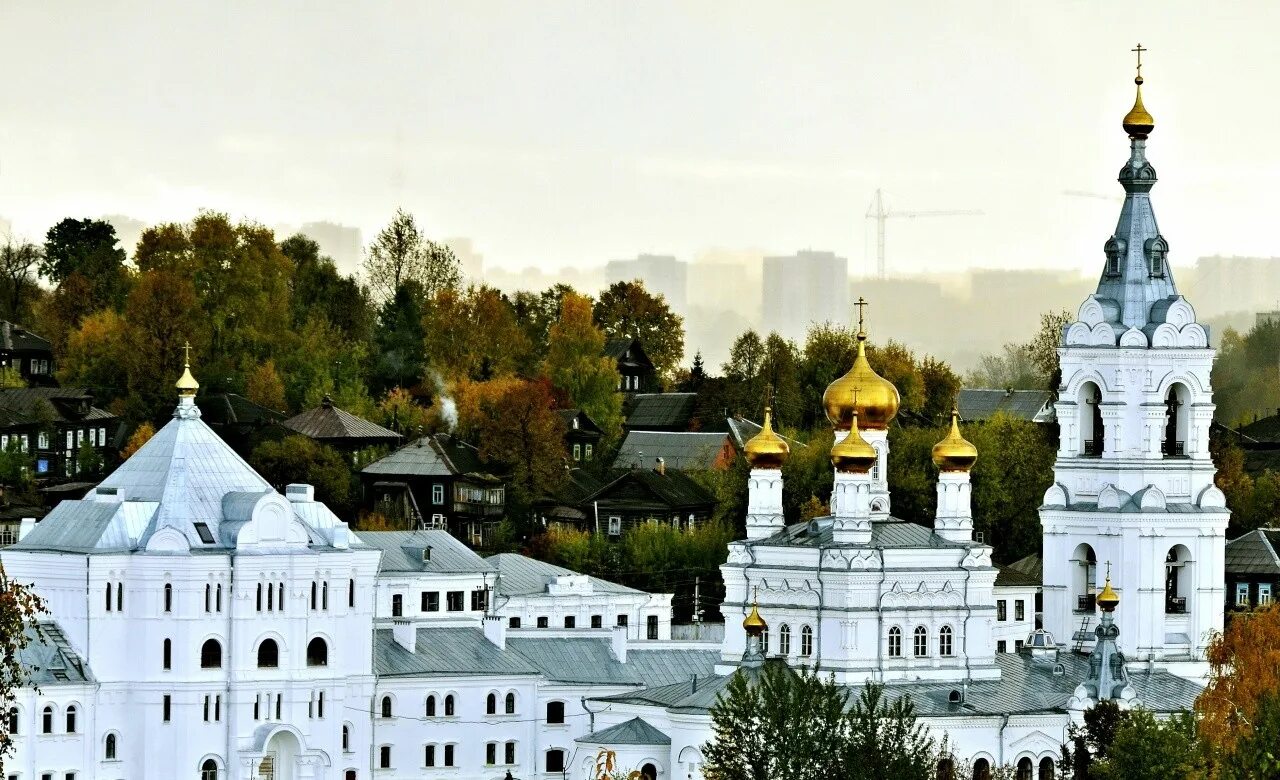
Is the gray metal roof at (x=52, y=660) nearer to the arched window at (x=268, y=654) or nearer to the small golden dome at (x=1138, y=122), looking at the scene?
the arched window at (x=268, y=654)

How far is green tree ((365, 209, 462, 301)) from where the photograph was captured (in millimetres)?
122812

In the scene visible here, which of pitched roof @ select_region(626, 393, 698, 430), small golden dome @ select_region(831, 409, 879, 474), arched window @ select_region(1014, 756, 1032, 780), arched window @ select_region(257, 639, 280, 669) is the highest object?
pitched roof @ select_region(626, 393, 698, 430)

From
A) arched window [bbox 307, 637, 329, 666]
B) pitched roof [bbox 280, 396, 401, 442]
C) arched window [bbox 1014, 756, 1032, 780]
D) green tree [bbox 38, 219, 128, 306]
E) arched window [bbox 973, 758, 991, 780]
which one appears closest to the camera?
arched window [bbox 973, 758, 991, 780]

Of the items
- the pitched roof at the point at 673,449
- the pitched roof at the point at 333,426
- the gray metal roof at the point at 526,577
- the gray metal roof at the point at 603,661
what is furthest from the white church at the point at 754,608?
the pitched roof at the point at 673,449

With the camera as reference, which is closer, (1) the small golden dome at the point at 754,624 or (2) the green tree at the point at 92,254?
(1) the small golden dome at the point at 754,624

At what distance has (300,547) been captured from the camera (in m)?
76.6

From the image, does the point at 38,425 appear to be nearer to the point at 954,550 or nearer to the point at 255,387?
the point at 255,387

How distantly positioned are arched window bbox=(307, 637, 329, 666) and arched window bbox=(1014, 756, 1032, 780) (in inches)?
522

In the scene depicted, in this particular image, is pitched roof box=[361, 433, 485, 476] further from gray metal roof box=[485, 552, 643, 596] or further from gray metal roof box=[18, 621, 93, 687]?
gray metal roof box=[18, 621, 93, 687]

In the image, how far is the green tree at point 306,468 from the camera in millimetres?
101250

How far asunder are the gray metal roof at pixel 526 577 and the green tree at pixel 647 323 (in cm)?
3168

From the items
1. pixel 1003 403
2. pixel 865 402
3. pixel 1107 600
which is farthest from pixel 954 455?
pixel 1003 403

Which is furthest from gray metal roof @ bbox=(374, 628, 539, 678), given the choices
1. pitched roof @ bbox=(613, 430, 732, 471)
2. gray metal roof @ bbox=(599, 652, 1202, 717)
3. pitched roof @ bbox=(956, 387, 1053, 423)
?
pitched roof @ bbox=(956, 387, 1053, 423)

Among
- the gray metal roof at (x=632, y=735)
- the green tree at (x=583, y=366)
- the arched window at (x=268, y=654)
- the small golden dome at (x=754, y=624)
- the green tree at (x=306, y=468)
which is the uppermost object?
the green tree at (x=583, y=366)
